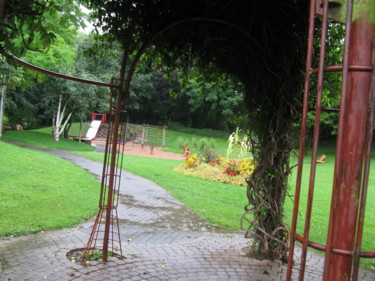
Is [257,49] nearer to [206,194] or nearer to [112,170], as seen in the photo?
[112,170]

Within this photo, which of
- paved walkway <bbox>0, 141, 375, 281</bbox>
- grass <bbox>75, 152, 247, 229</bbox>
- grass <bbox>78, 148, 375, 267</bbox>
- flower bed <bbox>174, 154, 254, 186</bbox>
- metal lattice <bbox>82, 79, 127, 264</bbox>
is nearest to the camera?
paved walkway <bbox>0, 141, 375, 281</bbox>

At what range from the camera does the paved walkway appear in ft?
13.9

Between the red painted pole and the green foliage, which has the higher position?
the green foliage

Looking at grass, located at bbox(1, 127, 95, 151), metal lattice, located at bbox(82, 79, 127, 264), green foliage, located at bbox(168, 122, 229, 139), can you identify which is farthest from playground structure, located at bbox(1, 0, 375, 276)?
green foliage, located at bbox(168, 122, 229, 139)

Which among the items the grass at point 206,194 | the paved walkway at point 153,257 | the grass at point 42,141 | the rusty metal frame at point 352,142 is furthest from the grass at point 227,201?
the grass at point 42,141

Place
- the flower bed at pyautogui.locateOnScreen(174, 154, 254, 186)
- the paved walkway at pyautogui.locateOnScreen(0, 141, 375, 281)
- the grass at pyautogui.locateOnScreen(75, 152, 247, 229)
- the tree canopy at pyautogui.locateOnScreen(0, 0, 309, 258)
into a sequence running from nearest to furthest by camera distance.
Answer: the paved walkway at pyautogui.locateOnScreen(0, 141, 375, 281) < the tree canopy at pyautogui.locateOnScreen(0, 0, 309, 258) < the grass at pyautogui.locateOnScreen(75, 152, 247, 229) < the flower bed at pyautogui.locateOnScreen(174, 154, 254, 186)

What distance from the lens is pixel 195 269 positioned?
4625mm

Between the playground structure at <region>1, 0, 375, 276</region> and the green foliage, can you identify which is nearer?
the playground structure at <region>1, 0, 375, 276</region>

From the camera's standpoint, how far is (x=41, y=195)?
8.51 metres

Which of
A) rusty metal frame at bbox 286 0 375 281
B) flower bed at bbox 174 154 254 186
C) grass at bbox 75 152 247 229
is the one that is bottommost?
grass at bbox 75 152 247 229

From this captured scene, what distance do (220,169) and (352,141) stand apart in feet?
43.8

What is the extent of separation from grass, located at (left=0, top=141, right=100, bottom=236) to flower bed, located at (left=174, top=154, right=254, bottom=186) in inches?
184

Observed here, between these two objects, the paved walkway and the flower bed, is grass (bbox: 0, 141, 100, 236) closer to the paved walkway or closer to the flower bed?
the paved walkway

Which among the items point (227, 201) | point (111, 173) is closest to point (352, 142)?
point (111, 173)
